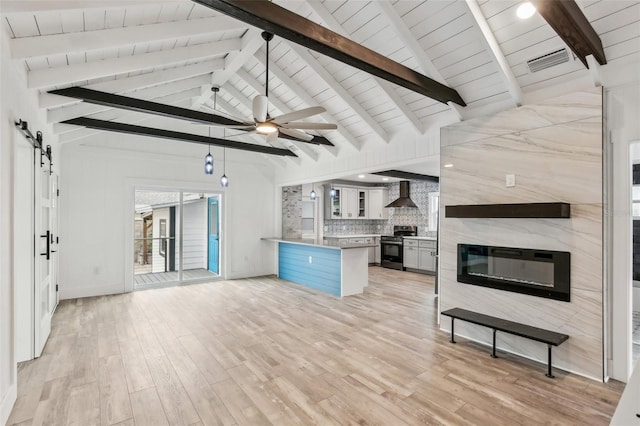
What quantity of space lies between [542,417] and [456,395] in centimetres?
57

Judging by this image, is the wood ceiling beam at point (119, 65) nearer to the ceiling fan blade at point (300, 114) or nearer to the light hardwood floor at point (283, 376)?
the ceiling fan blade at point (300, 114)

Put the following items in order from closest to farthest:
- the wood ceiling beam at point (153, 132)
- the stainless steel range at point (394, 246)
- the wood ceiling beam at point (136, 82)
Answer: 1. the wood ceiling beam at point (136, 82)
2. the wood ceiling beam at point (153, 132)
3. the stainless steel range at point (394, 246)

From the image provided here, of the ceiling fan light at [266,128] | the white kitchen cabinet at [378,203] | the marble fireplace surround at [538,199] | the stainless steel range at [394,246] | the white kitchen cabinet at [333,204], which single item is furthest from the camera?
the white kitchen cabinet at [378,203]

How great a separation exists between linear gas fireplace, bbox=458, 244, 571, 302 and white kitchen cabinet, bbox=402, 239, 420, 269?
14.9 ft

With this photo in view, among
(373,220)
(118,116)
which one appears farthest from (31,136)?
(373,220)

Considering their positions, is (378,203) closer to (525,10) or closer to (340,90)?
(340,90)

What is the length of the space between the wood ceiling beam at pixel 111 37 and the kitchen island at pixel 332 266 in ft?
12.6

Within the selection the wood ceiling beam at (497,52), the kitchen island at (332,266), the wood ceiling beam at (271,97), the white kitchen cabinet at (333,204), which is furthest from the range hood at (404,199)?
the wood ceiling beam at (497,52)

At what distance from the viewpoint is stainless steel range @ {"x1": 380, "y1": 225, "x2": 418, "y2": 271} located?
8.90 metres

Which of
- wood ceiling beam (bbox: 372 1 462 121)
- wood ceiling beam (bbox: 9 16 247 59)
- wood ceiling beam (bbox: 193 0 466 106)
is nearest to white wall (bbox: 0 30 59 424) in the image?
wood ceiling beam (bbox: 9 16 247 59)

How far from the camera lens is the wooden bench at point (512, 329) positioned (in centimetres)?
290

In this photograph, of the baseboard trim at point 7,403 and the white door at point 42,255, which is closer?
the baseboard trim at point 7,403

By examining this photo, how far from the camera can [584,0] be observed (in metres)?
2.56

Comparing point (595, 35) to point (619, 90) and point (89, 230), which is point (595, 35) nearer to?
point (619, 90)
